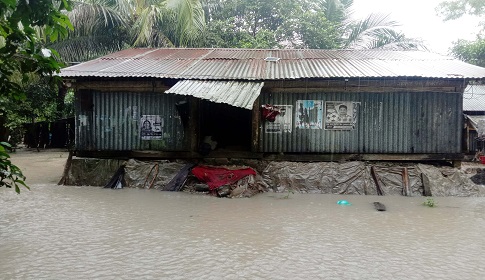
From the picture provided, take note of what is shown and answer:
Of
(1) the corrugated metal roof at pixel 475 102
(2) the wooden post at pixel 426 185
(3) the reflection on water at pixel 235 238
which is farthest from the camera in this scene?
(1) the corrugated metal roof at pixel 475 102

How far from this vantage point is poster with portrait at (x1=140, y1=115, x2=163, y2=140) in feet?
33.2

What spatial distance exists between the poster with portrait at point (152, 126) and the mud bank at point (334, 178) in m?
0.79

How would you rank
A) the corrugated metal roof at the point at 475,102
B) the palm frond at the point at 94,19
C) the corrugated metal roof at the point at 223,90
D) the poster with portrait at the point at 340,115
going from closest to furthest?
the corrugated metal roof at the point at 223,90
the poster with portrait at the point at 340,115
the corrugated metal roof at the point at 475,102
the palm frond at the point at 94,19

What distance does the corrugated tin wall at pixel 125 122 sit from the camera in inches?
397

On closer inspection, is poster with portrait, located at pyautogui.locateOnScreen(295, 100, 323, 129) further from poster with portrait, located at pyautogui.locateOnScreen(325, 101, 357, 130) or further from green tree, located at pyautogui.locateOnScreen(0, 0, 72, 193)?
green tree, located at pyautogui.locateOnScreen(0, 0, 72, 193)

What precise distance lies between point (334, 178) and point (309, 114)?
1.78 meters

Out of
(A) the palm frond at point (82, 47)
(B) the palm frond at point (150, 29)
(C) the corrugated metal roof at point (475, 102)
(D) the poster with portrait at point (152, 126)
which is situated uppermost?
(B) the palm frond at point (150, 29)

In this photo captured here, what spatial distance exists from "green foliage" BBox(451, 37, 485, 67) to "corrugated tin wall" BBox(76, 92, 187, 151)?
17734 millimetres

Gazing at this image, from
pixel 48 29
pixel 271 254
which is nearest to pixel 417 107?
pixel 271 254

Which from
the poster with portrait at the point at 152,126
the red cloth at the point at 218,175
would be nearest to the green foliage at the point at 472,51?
the red cloth at the point at 218,175

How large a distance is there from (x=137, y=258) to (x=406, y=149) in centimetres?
762

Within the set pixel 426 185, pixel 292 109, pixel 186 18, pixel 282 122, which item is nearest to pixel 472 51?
pixel 426 185

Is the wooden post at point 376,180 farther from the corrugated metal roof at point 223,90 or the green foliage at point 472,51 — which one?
the green foliage at point 472,51

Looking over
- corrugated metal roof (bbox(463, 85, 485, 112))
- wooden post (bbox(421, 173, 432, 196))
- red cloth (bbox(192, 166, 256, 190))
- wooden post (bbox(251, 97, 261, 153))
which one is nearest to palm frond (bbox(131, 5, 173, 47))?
wooden post (bbox(251, 97, 261, 153))
